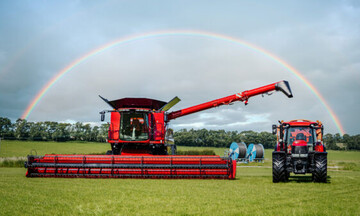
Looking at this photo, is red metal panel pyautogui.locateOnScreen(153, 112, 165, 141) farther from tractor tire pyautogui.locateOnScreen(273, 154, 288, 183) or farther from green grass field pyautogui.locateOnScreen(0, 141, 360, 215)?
green grass field pyautogui.locateOnScreen(0, 141, 360, 215)

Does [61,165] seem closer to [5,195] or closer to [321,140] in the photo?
[5,195]

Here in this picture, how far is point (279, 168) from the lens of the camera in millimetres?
14164

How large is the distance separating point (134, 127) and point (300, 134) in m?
8.00

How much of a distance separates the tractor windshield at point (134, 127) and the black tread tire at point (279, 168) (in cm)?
637

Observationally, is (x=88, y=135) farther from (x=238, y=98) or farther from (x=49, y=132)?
(x=238, y=98)

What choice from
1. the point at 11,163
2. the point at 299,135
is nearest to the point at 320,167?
the point at 299,135

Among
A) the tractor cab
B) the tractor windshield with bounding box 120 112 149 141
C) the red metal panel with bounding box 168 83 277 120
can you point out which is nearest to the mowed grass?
the tractor cab

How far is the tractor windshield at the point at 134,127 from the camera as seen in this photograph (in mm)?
17266

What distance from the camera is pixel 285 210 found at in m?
7.38

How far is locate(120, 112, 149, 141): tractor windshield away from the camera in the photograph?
17.3 m

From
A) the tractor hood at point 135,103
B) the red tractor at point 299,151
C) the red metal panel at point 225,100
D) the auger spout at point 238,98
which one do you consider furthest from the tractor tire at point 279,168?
the tractor hood at point 135,103

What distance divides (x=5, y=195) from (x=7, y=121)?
82.8 metres

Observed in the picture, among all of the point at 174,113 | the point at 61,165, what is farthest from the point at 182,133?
the point at 61,165

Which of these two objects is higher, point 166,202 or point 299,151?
point 299,151
